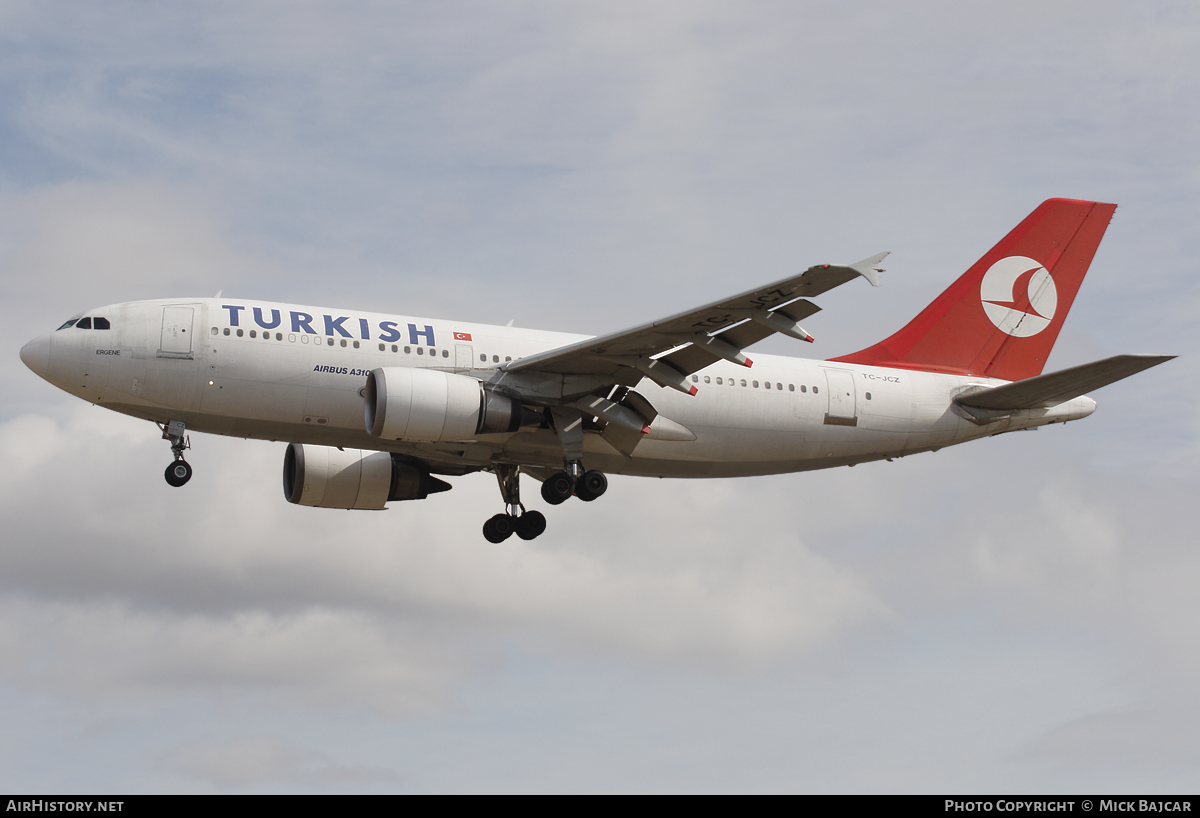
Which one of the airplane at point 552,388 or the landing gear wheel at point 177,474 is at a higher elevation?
the airplane at point 552,388

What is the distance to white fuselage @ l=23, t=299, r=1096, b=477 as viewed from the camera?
27688 mm

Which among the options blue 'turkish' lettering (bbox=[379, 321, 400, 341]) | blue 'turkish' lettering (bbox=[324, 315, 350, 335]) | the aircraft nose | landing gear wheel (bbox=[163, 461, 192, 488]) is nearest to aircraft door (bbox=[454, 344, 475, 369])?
blue 'turkish' lettering (bbox=[379, 321, 400, 341])

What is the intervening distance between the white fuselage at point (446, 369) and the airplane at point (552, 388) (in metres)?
0.04

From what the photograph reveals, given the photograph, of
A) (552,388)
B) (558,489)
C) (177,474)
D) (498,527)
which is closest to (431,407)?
(552,388)

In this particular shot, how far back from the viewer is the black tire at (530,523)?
33.6 meters

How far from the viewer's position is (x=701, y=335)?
90.0ft

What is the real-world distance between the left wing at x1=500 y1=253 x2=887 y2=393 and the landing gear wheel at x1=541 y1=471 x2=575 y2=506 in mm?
2599

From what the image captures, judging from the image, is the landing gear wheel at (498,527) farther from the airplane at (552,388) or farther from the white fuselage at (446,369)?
the white fuselage at (446,369)

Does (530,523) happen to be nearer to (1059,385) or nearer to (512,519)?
(512,519)

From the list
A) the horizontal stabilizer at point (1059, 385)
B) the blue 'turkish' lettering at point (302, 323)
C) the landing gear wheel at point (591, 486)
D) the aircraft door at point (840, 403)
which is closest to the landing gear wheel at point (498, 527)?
the landing gear wheel at point (591, 486)

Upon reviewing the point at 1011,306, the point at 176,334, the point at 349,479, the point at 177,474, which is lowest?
the point at 177,474

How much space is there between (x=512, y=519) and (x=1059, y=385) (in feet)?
44.9

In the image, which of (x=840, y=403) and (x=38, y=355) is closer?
(x=38, y=355)
